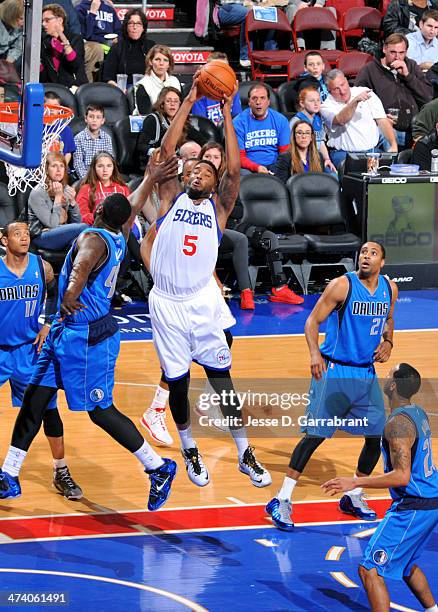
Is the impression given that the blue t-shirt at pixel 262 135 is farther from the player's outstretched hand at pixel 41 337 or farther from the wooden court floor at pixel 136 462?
the player's outstretched hand at pixel 41 337

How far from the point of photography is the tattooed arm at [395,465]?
19.8 feet

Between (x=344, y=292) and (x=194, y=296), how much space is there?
0.96m

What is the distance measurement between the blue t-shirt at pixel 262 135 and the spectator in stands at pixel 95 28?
239 centimetres

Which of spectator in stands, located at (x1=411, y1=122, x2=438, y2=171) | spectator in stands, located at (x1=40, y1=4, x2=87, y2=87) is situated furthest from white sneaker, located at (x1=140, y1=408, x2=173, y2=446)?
spectator in stands, located at (x1=40, y1=4, x2=87, y2=87)

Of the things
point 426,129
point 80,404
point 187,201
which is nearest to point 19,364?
point 80,404

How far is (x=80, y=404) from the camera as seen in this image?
759cm

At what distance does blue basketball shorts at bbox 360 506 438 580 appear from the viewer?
612 centimetres

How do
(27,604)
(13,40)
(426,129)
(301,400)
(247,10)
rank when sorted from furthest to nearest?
(247,10) < (426,129) < (301,400) < (13,40) < (27,604)

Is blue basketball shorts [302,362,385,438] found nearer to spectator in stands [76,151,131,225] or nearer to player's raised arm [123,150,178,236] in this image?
player's raised arm [123,150,178,236]

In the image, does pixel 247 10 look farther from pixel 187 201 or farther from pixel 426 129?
pixel 187 201

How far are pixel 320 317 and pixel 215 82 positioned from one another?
5.48 ft

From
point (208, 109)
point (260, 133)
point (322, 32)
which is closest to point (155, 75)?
point (208, 109)

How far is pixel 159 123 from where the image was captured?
13.5m

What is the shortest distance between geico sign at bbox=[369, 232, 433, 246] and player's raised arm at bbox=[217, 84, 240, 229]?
6071mm
